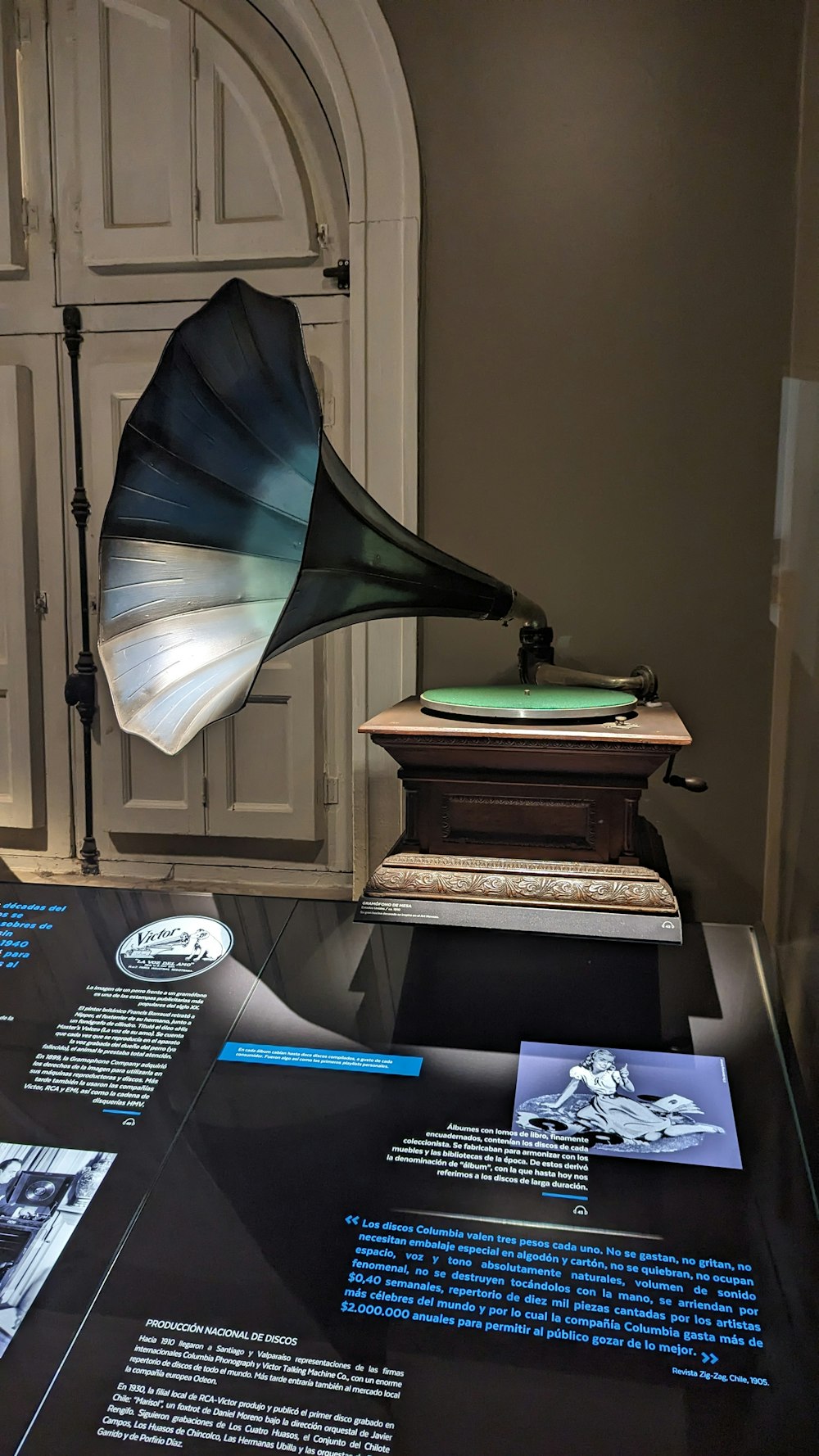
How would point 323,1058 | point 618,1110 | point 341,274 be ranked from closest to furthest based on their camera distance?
point 618,1110, point 323,1058, point 341,274

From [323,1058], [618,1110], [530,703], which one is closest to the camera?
[618,1110]

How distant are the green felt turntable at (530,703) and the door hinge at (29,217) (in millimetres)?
1705

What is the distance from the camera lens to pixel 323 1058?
1319 millimetres

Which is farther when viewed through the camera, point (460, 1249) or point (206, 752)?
point (206, 752)

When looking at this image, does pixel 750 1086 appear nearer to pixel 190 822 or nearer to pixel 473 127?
pixel 190 822

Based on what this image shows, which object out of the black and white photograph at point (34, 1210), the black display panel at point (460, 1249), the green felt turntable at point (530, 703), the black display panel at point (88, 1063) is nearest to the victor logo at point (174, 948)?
the black display panel at point (88, 1063)

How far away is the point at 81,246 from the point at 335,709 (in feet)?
4.38

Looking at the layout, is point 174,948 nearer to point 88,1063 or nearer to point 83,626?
point 88,1063

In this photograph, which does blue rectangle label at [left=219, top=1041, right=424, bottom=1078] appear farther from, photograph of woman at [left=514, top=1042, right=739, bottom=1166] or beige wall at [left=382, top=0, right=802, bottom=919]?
beige wall at [left=382, top=0, right=802, bottom=919]

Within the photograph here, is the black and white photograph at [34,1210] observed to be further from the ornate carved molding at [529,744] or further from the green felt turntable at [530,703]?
the green felt turntable at [530,703]

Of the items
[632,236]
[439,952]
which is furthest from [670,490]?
Result: [439,952]

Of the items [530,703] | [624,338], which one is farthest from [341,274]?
[530,703]

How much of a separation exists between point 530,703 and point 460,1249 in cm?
87

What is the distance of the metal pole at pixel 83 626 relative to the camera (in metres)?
2.55
